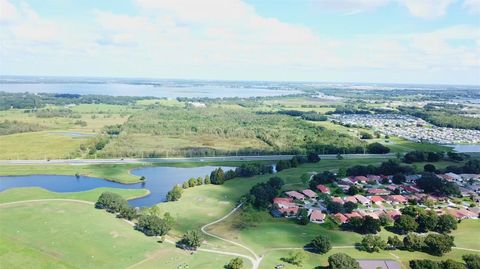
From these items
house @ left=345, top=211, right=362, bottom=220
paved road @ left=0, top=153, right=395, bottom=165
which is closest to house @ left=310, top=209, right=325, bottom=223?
house @ left=345, top=211, right=362, bottom=220

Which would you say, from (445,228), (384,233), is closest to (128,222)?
(384,233)

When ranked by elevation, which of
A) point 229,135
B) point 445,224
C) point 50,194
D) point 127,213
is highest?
point 229,135

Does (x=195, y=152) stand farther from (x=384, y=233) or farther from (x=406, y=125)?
(x=406, y=125)

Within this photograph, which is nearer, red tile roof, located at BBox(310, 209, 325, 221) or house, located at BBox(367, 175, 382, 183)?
red tile roof, located at BBox(310, 209, 325, 221)

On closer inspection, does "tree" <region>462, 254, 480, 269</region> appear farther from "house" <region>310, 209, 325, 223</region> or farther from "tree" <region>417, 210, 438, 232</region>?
"house" <region>310, 209, 325, 223</region>

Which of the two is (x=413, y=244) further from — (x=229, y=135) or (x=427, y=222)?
(x=229, y=135)

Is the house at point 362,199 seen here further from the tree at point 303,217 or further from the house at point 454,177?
the house at point 454,177

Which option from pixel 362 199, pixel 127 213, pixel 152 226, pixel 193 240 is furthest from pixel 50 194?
pixel 362 199
